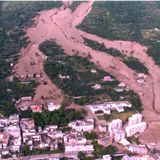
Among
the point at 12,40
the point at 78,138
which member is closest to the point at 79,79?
the point at 78,138

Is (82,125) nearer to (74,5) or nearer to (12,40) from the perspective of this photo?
(12,40)

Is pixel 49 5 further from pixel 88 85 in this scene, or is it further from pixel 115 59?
pixel 88 85

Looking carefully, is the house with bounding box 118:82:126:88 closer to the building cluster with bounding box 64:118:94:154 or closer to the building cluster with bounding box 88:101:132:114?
the building cluster with bounding box 88:101:132:114

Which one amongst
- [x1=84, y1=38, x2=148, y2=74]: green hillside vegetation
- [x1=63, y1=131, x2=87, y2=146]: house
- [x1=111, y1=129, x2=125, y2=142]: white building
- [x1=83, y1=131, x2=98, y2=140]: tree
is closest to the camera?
[x1=63, y1=131, x2=87, y2=146]: house

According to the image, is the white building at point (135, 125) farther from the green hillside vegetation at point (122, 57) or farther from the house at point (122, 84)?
the green hillside vegetation at point (122, 57)

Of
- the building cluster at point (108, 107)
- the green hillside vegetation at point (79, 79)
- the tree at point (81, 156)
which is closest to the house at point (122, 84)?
the green hillside vegetation at point (79, 79)

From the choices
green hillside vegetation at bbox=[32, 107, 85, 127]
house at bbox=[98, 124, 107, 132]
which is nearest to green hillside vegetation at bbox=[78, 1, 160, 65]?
green hillside vegetation at bbox=[32, 107, 85, 127]

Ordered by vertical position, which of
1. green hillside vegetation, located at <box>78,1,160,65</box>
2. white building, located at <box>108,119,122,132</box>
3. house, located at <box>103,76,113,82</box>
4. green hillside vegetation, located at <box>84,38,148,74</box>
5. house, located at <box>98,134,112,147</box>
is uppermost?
green hillside vegetation, located at <box>78,1,160,65</box>

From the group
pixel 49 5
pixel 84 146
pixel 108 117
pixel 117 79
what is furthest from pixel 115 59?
pixel 49 5
